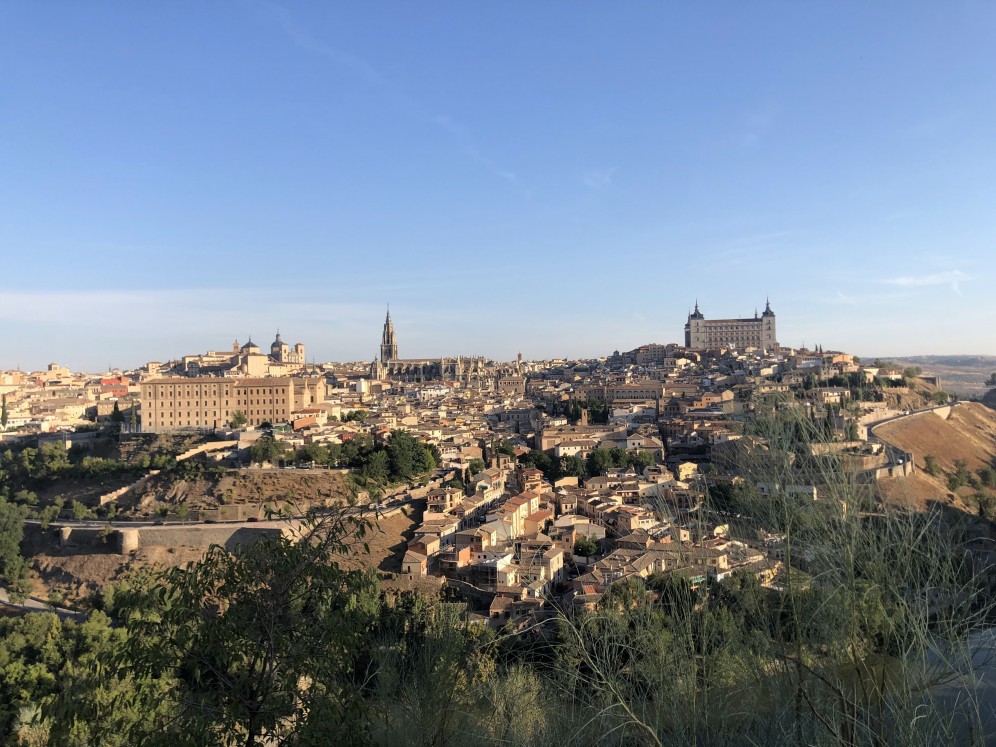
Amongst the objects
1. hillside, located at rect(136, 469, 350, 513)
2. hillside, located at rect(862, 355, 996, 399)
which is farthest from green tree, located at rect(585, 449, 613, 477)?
hillside, located at rect(862, 355, 996, 399)

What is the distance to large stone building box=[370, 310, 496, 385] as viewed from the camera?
168 feet

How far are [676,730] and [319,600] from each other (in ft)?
4.35

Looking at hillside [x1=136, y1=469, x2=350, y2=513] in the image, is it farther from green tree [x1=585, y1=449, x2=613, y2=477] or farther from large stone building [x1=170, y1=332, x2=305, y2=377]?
large stone building [x1=170, y1=332, x2=305, y2=377]

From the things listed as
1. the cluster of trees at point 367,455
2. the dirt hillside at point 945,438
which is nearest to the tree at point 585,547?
the cluster of trees at point 367,455

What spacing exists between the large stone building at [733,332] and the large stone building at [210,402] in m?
31.9

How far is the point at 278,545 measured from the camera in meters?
2.70

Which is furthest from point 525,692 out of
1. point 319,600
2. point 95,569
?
point 95,569

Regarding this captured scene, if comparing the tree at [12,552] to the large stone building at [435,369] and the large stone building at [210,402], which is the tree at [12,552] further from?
the large stone building at [435,369]

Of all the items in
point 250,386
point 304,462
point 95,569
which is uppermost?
point 250,386

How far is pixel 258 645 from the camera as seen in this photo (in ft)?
8.32

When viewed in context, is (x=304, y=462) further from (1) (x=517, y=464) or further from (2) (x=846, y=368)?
(2) (x=846, y=368)

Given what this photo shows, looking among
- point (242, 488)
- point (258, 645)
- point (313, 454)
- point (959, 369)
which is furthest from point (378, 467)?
point (959, 369)

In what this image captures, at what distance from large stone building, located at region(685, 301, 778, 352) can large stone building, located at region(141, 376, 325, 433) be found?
105 ft

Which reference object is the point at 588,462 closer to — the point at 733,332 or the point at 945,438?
the point at 945,438
